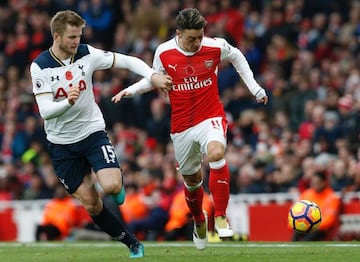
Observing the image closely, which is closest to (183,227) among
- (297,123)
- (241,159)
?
(241,159)

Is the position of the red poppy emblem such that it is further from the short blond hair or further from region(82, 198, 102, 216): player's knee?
region(82, 198, 102, 216): player's knee

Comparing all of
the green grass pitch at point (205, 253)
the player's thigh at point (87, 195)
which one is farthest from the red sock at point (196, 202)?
the player's thigh at point (87, 195)

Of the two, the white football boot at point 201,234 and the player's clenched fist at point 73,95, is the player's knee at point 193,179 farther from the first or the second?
the player's clenched fist at point 73,95

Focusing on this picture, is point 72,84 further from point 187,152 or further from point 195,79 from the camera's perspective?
point 187,152

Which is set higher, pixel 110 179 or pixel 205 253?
pixel 110 179

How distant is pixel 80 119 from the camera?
1259cm

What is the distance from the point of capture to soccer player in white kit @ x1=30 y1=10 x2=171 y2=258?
12.3 m

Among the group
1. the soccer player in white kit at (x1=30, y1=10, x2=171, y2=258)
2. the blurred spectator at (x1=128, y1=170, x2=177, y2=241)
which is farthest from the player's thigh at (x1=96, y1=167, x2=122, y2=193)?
the blurred spectator at (x1=128, y1=170, x2=177, y2=241)

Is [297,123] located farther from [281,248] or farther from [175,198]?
[281,248]

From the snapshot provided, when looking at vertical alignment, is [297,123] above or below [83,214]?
above

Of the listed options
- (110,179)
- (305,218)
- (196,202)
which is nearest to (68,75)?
(110,179)

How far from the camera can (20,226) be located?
2198cm

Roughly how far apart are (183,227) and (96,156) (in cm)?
707

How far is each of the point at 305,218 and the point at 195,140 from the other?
1.92 metres
